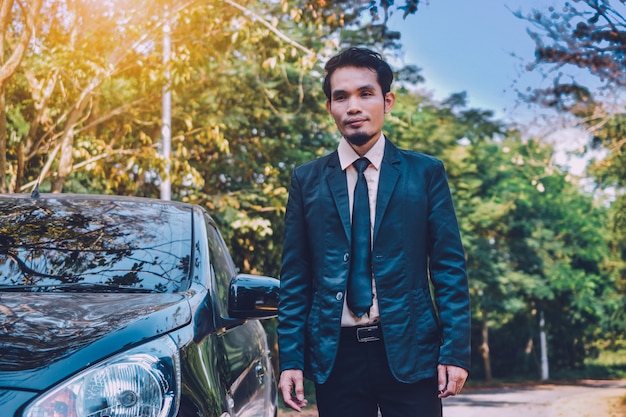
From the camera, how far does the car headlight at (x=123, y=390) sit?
2.35m

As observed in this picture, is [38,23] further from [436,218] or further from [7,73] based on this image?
[436,218]

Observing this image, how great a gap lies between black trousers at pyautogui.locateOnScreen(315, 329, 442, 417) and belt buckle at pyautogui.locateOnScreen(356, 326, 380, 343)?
16mm

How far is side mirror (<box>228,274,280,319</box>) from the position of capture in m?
3.37

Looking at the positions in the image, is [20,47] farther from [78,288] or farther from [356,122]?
[356,122]

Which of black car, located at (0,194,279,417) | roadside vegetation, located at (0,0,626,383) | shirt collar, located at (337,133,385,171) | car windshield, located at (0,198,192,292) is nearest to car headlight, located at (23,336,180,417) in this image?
black car, located at (0,194,279,417)

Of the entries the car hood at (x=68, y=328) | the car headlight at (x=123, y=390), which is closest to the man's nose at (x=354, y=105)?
the car hood at (x=68, y=328)

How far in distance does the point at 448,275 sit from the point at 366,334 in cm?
32

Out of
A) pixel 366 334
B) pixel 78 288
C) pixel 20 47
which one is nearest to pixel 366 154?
pixel 366 334

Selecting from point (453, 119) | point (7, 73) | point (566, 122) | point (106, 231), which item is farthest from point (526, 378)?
point (106, 231)

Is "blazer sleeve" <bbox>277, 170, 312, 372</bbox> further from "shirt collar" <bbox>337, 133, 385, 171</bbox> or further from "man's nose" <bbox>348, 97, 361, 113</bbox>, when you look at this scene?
"man's nose" <bbox>348, 97, 361, 113</bbox>

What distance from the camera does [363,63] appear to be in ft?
10.2

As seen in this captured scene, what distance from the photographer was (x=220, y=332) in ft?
10.8

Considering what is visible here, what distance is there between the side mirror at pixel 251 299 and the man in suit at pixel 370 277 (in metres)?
0.35

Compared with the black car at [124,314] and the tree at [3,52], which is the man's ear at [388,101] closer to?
the black car at [124,314]
